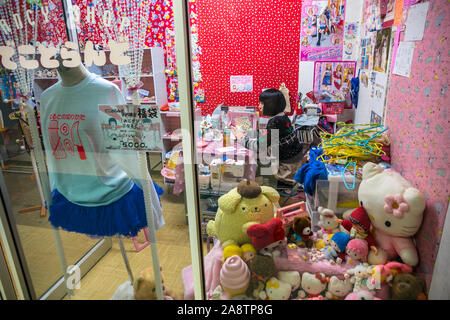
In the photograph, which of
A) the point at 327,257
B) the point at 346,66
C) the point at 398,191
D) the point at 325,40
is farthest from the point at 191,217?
the point at 346,66

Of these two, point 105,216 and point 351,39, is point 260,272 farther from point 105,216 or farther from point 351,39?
point 351,39

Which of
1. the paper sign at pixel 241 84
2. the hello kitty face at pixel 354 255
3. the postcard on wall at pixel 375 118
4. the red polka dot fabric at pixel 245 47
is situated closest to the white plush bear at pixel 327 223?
the hello kitty face at pixel 354 255

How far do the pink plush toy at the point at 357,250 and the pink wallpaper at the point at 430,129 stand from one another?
0.52ft

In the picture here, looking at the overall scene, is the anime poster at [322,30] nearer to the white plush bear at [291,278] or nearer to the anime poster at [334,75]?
the anime poster at [334,75]

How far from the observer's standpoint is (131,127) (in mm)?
795

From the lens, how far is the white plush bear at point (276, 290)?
964mm

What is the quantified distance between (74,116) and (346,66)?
1562 millimetres

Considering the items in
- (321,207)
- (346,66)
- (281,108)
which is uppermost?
(346,66)

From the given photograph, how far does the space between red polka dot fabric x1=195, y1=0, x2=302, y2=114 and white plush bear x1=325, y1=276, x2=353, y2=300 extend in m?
1.36

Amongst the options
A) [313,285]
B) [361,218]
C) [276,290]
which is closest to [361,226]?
[361,218]

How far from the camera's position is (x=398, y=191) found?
94 centimetres

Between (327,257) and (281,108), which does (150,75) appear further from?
(281,108)

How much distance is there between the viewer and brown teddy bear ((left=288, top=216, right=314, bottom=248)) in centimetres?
112
